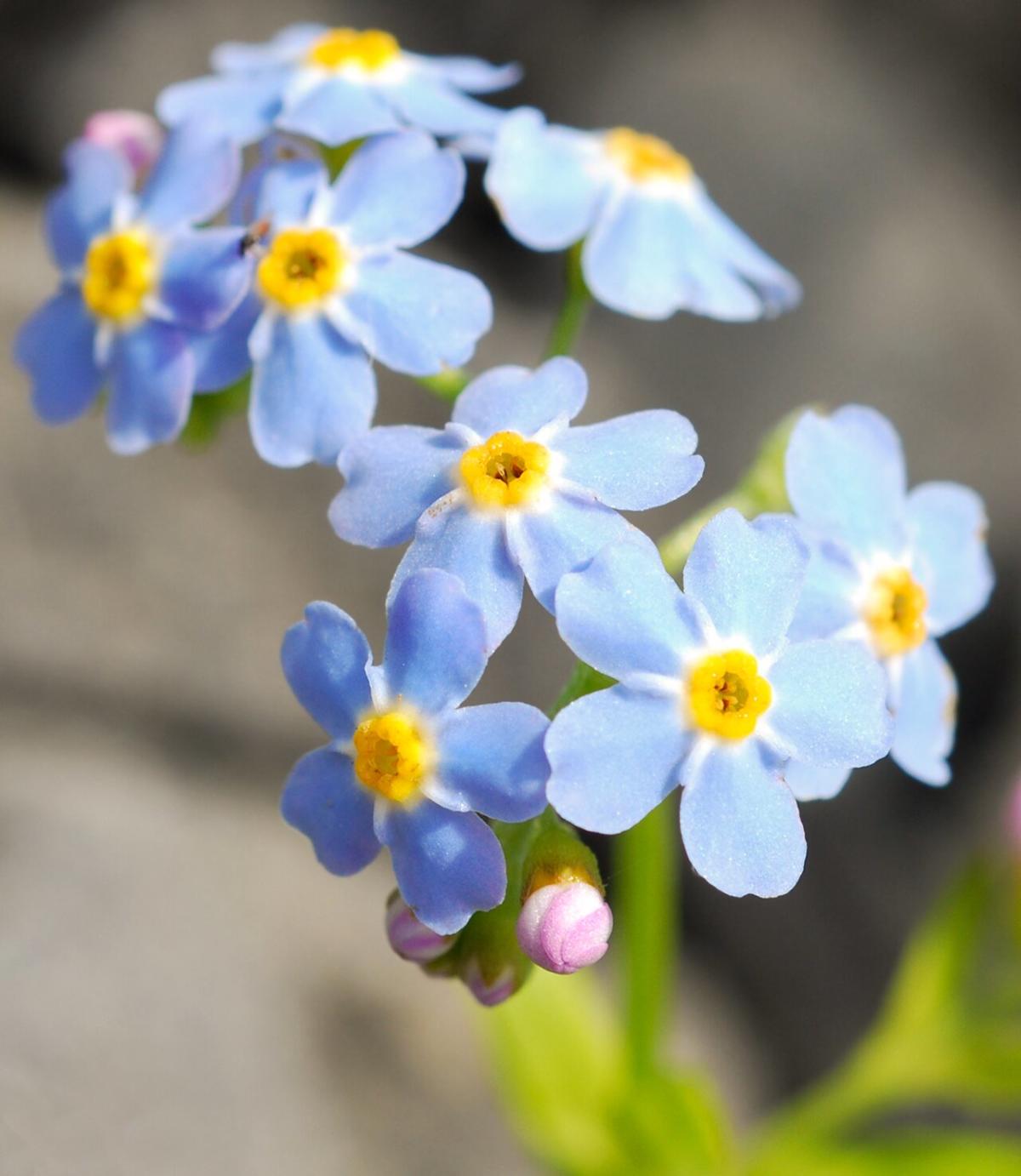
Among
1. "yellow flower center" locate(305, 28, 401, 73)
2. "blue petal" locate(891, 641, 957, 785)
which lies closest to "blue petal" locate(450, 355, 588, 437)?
"blue petal" locate(891, 641, 957, 785)

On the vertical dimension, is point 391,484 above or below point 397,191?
below

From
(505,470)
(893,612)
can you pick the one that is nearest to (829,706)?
(893,612)

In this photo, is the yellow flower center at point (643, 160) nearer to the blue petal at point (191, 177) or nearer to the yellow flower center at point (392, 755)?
the blue petal at point (191, 177)

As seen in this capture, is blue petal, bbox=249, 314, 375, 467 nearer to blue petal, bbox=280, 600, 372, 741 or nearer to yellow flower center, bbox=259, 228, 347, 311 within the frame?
yellow flower center, bbox=259, 228, 347, 311

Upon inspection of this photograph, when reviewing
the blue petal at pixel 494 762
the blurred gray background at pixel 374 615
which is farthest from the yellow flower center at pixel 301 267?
the blurred gray background at pixel 374 615

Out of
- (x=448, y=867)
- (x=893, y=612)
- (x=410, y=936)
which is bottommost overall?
(x=410, y=936)

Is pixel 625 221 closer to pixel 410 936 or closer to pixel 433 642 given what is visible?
pixel 433 642

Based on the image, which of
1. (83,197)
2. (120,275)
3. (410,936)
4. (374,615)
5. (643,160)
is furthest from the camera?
(374,615)
